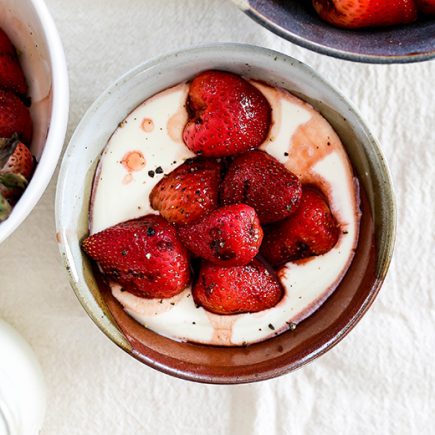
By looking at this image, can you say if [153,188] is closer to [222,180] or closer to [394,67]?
[222,180]

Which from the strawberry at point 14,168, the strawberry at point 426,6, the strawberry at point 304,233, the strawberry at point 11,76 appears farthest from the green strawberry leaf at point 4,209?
the strawberry at point 426,6

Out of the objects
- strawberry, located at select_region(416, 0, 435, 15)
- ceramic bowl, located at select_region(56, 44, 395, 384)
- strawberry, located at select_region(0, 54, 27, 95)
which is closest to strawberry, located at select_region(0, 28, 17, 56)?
strawberry, located at select_region(0, 54, 27, 95)

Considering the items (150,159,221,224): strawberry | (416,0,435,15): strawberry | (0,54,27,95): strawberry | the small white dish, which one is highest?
(416,0,435,15): strawberry

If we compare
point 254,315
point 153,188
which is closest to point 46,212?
point 153,188

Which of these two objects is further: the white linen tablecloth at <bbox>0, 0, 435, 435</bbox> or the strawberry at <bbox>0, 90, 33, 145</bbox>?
the white linen tablecloth at <bbox>0, 0, 435, 435</bbox>

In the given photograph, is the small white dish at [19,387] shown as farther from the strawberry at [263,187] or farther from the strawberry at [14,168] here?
the strawberry at [263,187]

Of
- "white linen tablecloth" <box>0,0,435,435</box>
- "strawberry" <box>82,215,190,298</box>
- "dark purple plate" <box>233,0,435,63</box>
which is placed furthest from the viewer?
"white linen tablecloth" <box>0,0,435,435</box>

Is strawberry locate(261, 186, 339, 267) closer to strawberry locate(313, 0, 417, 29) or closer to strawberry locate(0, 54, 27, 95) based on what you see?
strawberry locate(313, 0, 417, 29)

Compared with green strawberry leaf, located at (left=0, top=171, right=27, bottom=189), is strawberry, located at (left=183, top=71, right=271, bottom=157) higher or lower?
higher
